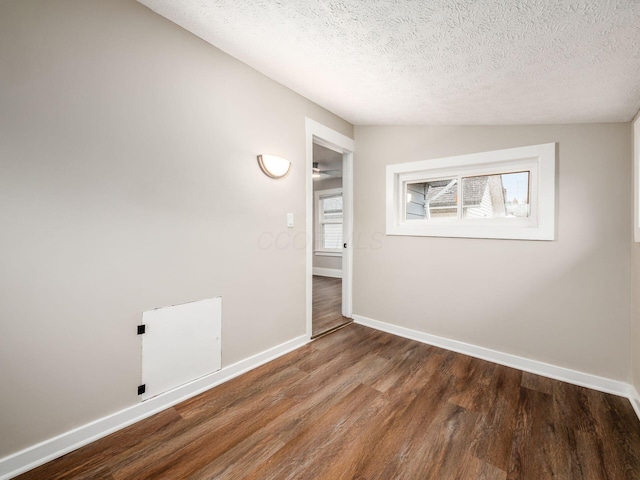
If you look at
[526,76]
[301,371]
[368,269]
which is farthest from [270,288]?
[526,76]

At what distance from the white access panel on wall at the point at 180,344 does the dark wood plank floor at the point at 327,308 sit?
122 centimetres

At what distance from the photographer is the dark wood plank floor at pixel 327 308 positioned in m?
3.22

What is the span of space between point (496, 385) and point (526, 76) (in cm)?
216

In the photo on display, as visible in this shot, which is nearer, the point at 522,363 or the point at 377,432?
the point at 377,432

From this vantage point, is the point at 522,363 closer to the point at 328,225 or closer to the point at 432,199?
the point at 432,199

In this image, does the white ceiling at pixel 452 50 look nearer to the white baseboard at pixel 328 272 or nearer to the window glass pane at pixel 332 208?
the window glass pane at pixel 332 208

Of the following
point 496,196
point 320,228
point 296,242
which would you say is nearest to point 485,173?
point 496,196

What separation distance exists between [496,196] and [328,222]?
4.28m

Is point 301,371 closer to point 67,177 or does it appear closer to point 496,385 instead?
point 496,385

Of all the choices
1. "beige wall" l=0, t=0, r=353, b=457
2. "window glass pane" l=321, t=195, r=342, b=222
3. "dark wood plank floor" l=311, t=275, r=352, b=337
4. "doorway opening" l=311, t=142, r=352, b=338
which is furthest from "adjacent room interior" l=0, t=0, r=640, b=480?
"window glass pane" l=321, t=195, r=342, b=222

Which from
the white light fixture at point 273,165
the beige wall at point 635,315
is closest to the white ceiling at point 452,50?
the white light fixture at point 273,165

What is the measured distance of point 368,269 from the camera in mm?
3314

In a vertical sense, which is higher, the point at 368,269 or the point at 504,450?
the point at 368,269

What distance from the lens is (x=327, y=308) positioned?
396 centimetres
